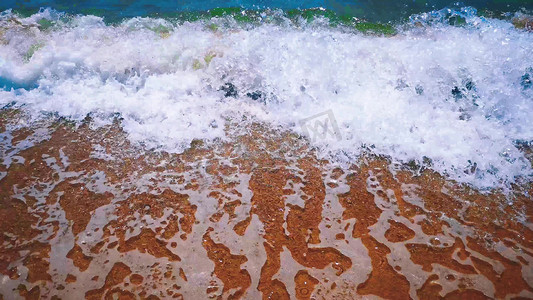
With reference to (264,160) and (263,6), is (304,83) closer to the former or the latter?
(264,160)

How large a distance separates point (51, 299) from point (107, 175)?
983mm

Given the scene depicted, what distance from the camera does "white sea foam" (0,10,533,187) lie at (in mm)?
2965

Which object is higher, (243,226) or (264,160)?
(264,160)

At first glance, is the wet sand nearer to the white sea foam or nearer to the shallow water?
the shallow water

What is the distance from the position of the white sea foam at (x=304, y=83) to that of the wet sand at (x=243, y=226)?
286 millimetres

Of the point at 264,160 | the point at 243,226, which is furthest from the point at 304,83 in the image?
the point at 243,226

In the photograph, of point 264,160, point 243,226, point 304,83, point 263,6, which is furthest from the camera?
point 263,6

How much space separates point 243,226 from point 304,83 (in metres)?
1.95

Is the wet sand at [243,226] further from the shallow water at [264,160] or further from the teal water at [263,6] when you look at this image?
the teal water at [263,6]

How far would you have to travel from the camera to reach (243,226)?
2246 millimetres

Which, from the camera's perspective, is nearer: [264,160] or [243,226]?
[243,226]

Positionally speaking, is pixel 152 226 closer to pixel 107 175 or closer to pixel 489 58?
pixel 107 175

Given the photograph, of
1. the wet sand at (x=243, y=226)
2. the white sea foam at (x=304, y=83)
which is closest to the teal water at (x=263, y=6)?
the white sea foam at (x=304, y=83)

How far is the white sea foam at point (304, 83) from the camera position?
296 centimetres
